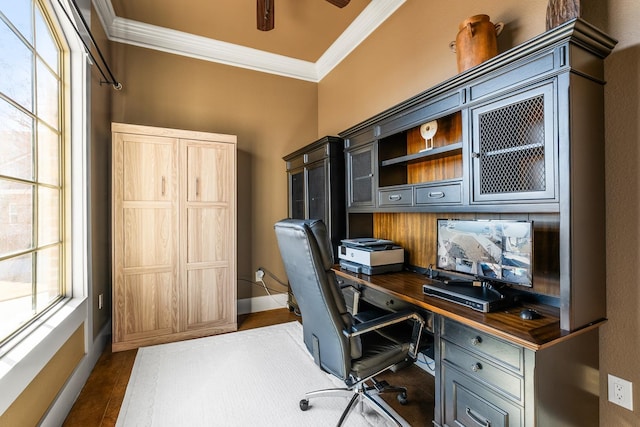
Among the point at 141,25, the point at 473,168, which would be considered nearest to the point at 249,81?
the point at 141,25

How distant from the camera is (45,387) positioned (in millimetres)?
1588

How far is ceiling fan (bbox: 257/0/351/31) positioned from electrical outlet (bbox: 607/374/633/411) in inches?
98.3

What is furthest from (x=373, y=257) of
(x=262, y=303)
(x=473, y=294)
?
(x=262, y=303)

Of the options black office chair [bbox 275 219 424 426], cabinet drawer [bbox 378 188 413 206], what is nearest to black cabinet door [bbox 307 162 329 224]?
cabinet drawer [bbox 378 188 413 206]

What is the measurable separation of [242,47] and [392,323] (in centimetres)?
336

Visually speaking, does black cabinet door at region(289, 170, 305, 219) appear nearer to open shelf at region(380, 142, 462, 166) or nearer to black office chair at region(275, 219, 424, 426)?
open shelf at region(380, 142, 462, 166)

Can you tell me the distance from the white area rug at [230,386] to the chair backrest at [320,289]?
498mm

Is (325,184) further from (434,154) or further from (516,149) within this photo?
(516,149)

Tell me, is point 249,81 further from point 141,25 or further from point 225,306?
point 225,306

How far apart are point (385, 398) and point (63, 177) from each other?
8.87 feet

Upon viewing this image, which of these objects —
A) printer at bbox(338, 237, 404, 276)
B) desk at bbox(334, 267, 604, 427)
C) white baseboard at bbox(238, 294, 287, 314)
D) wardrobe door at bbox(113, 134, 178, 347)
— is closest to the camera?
desk at bbox(334, 267, 604, 427)

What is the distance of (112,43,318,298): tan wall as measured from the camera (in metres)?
3.14

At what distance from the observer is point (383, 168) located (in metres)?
2.32

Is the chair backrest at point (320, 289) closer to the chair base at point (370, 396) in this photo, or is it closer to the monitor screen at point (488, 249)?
the chair base at point (370, 396)
